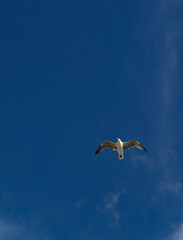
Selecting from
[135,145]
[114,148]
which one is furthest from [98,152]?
[135,145]

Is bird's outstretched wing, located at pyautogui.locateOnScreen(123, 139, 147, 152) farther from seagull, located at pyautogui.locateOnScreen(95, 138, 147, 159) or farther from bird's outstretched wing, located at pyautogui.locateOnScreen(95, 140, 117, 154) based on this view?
bird's outstretched wing, located at pyautogui.locateOnScreen(95, 140, 117, 154)

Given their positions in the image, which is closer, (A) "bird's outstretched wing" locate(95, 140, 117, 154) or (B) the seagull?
(B) the seagull

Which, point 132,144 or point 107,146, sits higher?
point 107,146

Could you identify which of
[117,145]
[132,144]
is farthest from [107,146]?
[132,144]

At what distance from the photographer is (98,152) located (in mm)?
58969

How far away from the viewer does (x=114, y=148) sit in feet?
191

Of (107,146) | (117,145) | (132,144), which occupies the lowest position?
(117,145)

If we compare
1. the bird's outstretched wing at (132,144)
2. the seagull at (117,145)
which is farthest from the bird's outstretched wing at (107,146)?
the bird's outstretched wing at (132,144)

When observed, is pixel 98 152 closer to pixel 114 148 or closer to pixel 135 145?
pixel 114 148

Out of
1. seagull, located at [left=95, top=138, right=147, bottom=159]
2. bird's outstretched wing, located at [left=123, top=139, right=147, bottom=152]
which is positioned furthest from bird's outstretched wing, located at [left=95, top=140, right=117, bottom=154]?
bird's outstretched wing, located at [left=123, top=139, right=147, bottom=152]

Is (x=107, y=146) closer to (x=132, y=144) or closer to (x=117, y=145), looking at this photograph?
(x=117, y=145)

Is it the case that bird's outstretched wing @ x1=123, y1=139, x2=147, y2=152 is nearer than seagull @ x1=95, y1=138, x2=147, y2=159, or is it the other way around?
seagull @ x1=95, y1=138, x2=147, y2=159

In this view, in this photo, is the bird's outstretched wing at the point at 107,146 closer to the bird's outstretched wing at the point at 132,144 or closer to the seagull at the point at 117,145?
the seagull at the point at 117,145

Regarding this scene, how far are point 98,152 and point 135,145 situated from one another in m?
10.3
